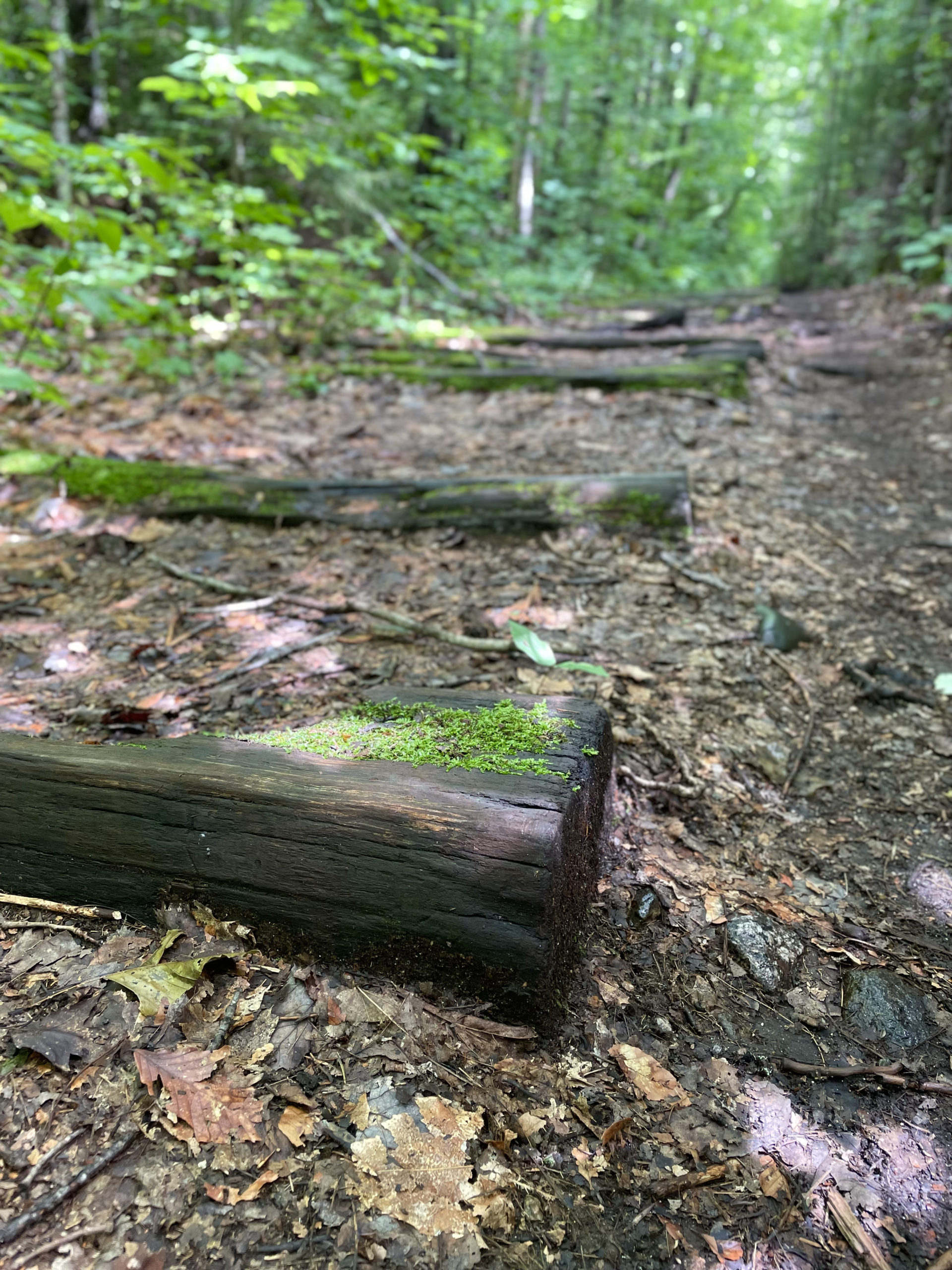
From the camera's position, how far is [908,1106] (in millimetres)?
1665

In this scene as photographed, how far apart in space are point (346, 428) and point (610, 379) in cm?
264

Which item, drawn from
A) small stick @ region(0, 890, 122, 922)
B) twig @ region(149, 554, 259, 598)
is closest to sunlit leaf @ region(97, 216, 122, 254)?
twig @ region(149, 554, 259, 598)

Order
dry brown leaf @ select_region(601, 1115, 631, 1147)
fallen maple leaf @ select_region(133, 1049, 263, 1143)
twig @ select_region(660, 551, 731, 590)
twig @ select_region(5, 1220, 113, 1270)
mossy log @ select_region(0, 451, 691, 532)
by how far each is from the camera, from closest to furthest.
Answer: twig @ select_region(5, 1220, 113, 1270) → fallen maple leaf @ select_region(133, 1049, 263, 1143) → dry brown leaf @ select_region(601, 1115, 631, 1147) → twig @ select_region(660, 551, 731, 590) → mossy log @ select_region(0, 451, 691, 532)

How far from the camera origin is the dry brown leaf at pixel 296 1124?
1427 millimetres

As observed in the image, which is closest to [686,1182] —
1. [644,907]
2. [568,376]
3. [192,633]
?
[644,907]

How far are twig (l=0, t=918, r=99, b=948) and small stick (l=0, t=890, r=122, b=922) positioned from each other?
4cm

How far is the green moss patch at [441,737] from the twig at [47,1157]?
0.95 meters

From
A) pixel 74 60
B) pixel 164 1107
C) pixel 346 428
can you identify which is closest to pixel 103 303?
pixel 346 428

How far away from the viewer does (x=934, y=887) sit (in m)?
2.29

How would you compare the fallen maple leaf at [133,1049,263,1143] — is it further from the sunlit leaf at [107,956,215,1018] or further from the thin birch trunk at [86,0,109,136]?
the thin birch trunk at [86,0,109,136]

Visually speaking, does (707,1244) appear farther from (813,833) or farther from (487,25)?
(487,25)

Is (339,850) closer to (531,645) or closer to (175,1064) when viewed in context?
(175,1064)

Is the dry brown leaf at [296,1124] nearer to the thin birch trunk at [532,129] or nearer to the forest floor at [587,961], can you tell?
the forest floor at [587,961]

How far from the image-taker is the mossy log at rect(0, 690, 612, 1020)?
1673 mm
